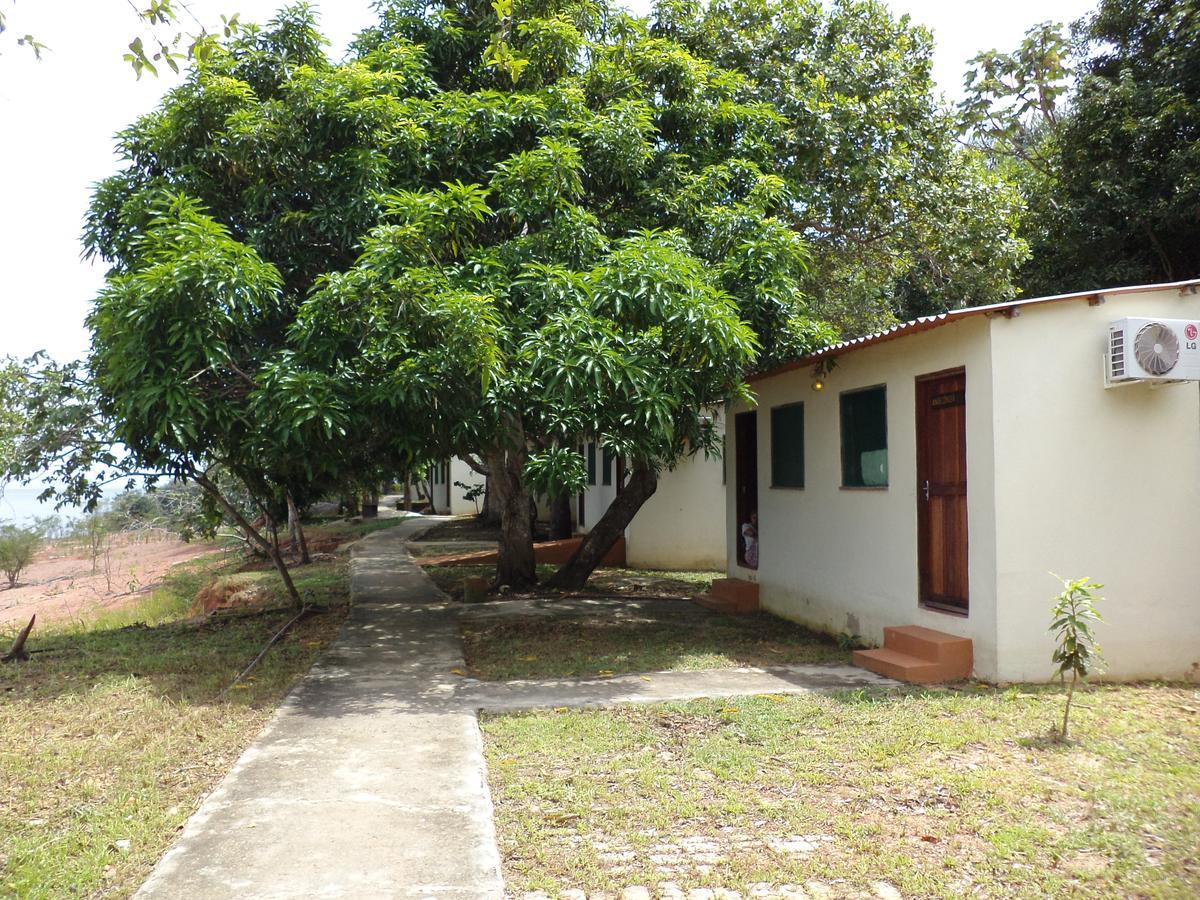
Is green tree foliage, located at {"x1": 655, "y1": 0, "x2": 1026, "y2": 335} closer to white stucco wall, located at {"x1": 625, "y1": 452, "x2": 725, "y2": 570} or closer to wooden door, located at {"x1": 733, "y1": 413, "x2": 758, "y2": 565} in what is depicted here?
wooden door, located at {"x1": 733, "y1": 413, "x2": 758, "y2": 565}

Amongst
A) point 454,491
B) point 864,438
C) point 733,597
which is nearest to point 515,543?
point 733,597

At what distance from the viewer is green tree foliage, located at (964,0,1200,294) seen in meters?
12.2

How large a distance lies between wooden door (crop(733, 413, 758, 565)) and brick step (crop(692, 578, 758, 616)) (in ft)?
1.57

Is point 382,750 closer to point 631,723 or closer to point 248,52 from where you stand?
point 631,723

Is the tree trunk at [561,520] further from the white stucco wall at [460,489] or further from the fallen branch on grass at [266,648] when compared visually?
the white stucco wall at [460,489]

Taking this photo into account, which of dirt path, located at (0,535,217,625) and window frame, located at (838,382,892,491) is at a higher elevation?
window frame, located at (838,382,892,491)

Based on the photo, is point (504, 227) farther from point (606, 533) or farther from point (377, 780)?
point (377, 780)

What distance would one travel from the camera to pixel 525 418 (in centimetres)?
793

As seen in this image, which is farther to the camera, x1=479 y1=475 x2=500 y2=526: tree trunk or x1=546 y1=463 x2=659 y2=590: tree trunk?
x1=479 y1=475 x2=500 y2=526: tree trunk

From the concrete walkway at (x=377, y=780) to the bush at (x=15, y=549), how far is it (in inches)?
775

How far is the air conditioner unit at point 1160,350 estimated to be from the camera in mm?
6625

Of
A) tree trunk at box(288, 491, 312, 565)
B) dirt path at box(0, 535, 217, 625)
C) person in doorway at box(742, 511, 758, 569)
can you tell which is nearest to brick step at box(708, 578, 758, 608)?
person in doorway at box(742, 511, 758, 569)

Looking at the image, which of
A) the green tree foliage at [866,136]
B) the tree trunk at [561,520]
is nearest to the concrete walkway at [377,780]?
the green tree foliage at [866,136]

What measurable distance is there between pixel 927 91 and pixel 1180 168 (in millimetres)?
3297
